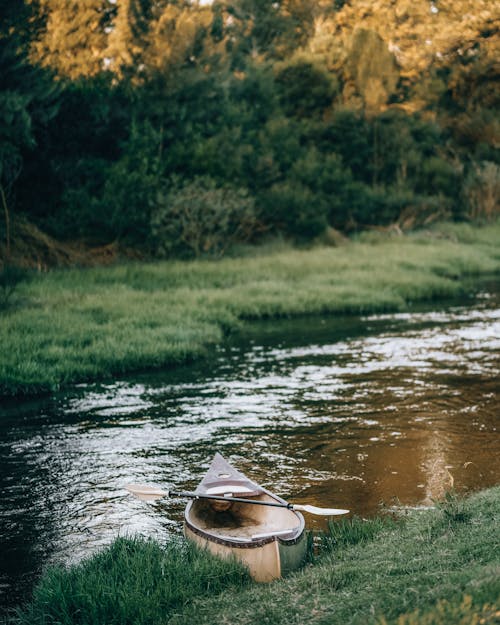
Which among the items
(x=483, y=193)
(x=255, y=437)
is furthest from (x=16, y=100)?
(x=483, y=193)

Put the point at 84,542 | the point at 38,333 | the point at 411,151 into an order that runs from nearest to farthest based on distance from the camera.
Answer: the point at 84,542 → the point at 38,333 → the point at 411,151

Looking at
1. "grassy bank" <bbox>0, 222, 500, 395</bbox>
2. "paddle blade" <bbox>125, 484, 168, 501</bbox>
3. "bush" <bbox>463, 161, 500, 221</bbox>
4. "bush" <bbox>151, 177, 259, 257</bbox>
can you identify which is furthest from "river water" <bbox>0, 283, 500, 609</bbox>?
"bush" <bbox>463, 161, 500, 221</bbox>

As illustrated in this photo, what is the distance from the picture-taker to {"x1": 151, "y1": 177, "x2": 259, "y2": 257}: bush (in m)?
26.5

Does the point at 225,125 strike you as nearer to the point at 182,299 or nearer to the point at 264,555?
the point at 182,299

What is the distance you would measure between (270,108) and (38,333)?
24.2 meters

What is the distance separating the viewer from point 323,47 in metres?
42.7

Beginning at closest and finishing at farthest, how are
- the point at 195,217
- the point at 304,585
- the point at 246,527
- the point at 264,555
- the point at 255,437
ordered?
the point at 304,585
the point at 264,555
the point at 246,527
the point at 255,437
the point at 195,217

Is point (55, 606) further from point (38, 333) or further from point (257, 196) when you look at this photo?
point (257, 196)

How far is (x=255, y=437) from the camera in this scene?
34.3 ft

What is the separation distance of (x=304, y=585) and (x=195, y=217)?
2191 cm

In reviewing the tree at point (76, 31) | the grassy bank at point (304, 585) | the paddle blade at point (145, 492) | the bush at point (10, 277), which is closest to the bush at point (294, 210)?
the tree at point (76, 31)

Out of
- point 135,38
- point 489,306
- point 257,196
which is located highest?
point 135,38

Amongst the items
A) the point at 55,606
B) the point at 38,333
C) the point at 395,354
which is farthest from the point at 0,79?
the point at 55,606

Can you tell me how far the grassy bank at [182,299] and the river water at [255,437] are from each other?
0.79 m
